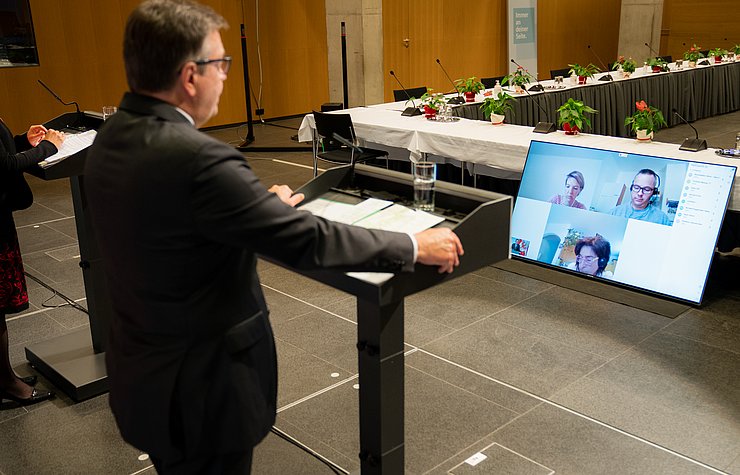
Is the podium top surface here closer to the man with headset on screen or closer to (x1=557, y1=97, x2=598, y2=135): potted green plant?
the man with headset on screen

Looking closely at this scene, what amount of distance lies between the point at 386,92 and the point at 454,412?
9337mm

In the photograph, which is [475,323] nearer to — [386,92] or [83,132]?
[83,132]

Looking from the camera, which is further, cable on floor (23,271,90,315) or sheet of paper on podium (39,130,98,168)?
cable on floor (23,271,90,315)

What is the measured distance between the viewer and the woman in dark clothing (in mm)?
2771

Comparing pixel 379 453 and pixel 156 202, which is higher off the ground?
pixel 156 202

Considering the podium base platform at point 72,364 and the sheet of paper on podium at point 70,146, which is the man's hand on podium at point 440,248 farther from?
the podium base platform at point 72,364

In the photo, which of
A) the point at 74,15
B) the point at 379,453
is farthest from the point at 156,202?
the point at 74,15

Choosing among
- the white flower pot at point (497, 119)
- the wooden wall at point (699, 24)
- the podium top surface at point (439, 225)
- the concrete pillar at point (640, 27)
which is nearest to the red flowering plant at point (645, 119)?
the white flower pot at point (497, 119)

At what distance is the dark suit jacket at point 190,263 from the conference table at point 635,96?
529 cm

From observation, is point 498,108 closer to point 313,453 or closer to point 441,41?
point 313,453

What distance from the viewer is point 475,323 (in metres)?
3.81

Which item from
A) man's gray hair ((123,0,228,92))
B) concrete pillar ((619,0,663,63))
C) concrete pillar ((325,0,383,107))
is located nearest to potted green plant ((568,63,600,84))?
concrete pillar ((325,0,383,107))

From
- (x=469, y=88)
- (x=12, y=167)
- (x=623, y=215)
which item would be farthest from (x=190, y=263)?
(x=469, y=88)

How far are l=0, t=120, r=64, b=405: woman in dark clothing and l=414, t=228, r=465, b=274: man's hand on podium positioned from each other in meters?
1.90
